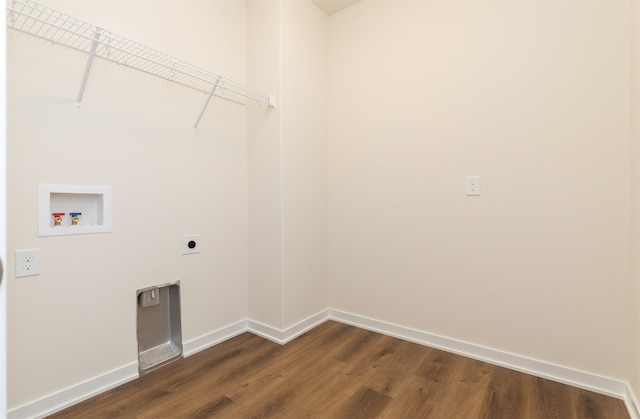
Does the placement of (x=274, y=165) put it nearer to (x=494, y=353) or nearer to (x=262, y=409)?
(x=262, y=409)

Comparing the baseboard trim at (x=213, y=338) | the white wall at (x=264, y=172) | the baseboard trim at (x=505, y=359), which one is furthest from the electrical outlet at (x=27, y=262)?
the baseboard trim at (x=505, y=359)

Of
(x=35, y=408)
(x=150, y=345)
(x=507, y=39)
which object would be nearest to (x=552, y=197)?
(x=507, y=39)

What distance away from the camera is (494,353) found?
1.95 metres

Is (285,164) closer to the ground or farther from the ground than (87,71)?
closer to the ground

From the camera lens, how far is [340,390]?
1.69 metres

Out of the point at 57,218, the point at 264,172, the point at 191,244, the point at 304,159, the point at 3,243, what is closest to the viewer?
the point at 3,243

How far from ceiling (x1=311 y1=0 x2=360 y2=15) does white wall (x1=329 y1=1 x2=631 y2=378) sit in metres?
0.07

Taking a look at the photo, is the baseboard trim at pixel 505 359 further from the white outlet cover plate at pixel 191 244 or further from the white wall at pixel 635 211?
the white outlet cover plate at pixel 191 244

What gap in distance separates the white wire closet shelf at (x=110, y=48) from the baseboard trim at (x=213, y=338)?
150 centimetres

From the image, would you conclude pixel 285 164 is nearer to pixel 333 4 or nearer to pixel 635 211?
pixel 333 4

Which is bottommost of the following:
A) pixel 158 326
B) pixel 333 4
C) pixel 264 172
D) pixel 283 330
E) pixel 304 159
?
pixel 283 330

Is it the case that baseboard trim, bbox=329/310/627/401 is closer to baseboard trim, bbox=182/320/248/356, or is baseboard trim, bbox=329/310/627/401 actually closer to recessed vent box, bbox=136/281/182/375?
baseboard trim, bbox=182/320/248/356

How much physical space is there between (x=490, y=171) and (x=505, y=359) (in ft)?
3.86

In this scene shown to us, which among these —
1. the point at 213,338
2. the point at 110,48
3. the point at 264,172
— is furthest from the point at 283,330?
the point at 110,48
